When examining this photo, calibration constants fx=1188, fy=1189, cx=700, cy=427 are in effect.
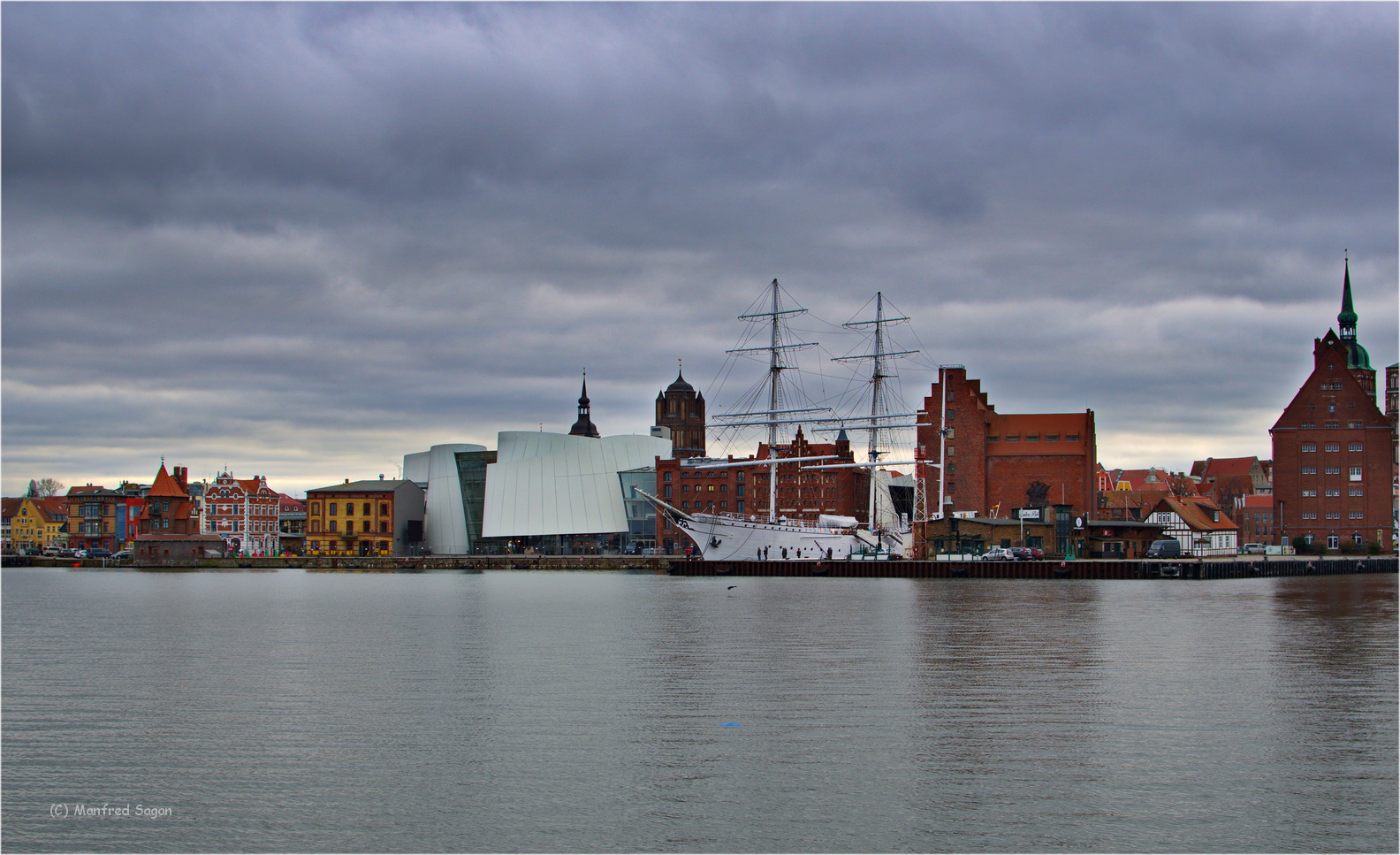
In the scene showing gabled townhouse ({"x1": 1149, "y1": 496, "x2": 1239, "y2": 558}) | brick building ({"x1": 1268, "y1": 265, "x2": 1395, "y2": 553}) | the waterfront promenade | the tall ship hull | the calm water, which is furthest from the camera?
brick building ({"x1": 1268, "y1": 265, "x2": 1395, "y2": 553})

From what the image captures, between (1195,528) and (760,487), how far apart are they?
43122mm

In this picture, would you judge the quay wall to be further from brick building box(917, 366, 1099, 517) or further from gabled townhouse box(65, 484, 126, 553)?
gabled townhouse box(65, 484, 126, 553)

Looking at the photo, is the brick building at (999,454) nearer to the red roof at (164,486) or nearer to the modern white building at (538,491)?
the modern white building at (538,491)

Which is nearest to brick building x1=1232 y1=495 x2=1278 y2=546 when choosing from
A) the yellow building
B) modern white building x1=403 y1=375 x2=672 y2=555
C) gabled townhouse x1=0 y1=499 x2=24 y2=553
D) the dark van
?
the dark van

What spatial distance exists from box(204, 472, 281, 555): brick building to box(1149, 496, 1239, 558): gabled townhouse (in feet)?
337

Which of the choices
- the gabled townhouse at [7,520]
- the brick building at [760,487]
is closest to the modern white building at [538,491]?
the brick building at [760,487]

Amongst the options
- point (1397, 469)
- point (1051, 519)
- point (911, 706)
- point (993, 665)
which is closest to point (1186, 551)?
point (1051, 519)

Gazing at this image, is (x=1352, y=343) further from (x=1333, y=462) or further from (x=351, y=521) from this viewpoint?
(x=351, y=521)

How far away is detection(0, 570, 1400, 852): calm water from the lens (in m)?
15.8

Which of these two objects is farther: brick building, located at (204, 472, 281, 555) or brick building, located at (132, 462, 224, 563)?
brick building, located at (204, 472, 281, 555)

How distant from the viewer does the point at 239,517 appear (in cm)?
14838

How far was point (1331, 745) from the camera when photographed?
66.0 ft

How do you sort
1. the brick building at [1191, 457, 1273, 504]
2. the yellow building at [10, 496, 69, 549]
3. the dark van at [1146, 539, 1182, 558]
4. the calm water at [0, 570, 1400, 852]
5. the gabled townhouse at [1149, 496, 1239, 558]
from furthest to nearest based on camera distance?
1. the yellow building at [10, 496, 69, 549]
2. the brick building at [1191, 457, 1273, 504]
3. the gabled townhouse at [1149, 496, 1239, 558]
4. the dark van at [1146, 539, 1182, 558]
5. the calm water at [0, 570, 1400, 852]

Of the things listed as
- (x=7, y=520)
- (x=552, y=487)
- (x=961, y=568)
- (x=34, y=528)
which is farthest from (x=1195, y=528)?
(x=7, y=520)
